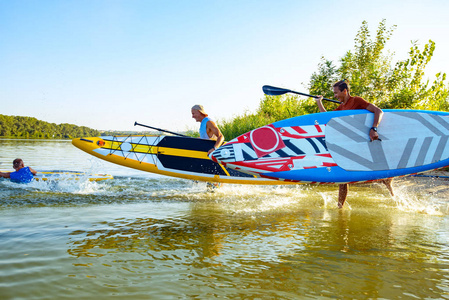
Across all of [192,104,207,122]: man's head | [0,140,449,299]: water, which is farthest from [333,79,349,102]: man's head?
[192,104,207,122]: man's head

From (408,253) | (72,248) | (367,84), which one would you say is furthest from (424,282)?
(367,84)

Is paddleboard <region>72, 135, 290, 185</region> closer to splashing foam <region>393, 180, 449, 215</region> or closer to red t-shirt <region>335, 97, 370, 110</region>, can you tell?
red t-shirt <region>335, 97, 370, 110</region>

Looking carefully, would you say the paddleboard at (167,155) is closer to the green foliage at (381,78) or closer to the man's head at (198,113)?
the man's head at (198,113)

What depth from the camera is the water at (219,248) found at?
268 centimetres

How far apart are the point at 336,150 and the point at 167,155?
3.65 m

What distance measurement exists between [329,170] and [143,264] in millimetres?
3249

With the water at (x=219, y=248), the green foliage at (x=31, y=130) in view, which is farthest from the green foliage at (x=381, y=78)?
the green foliage at (x=31, y=130)

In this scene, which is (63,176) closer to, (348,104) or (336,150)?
(336,150)

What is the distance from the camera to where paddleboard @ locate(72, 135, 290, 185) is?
7398 mm

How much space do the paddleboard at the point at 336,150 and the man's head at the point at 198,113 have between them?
205cm

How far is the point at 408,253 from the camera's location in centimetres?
357

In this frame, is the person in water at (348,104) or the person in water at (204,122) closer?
the person in water at (348,104)

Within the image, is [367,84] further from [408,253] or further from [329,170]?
[408,253]

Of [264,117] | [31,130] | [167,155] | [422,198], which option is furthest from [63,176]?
[31,130]
